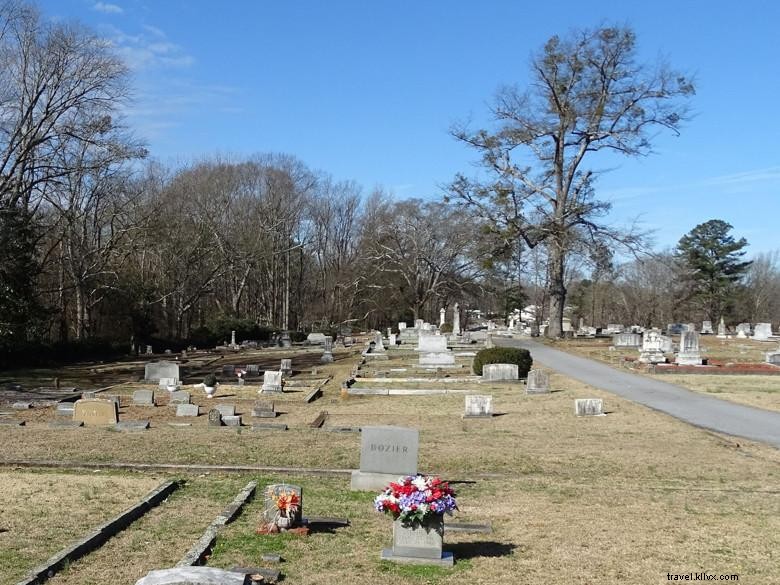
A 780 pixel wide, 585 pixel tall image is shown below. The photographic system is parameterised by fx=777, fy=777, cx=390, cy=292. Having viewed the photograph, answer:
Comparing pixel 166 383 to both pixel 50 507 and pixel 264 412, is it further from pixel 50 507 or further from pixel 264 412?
pixel 50 507

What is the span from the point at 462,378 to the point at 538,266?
51840 mm

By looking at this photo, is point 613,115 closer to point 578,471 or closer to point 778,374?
point 778,374

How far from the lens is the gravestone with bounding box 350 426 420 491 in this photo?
1027 centimetres

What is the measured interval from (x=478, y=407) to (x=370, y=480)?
8078 millimetres

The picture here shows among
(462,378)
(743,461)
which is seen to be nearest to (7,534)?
(743,461)

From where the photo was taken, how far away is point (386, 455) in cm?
1037

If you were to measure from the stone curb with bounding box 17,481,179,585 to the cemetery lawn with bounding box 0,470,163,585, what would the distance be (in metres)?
0.18

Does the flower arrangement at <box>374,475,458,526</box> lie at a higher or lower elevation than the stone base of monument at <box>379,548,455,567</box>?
higher

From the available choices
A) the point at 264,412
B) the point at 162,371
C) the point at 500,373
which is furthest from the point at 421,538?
the point at 162,371

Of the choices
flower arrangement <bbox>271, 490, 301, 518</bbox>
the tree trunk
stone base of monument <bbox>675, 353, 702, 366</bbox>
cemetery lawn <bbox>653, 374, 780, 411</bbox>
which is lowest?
flower arrangement <bbox>271, 490, 301, 518</bbox>

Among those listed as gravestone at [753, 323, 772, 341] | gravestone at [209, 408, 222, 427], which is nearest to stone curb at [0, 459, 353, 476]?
gravestone at [209, 408, 222, 427]

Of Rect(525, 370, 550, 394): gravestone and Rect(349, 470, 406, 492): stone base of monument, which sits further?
Rect(525, 370, 550, 394): gravestone

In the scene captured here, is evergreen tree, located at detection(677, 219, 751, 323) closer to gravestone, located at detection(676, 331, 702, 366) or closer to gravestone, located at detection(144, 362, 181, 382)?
gravestone, located at detection(676, 331, 702, 366)

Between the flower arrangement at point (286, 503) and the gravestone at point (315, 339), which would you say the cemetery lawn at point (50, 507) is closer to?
the flower arrangement at point (286, 503)
